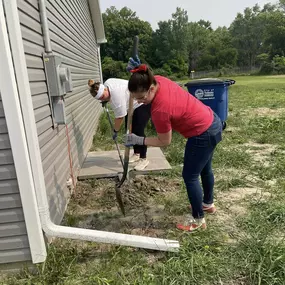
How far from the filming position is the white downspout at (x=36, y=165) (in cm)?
217

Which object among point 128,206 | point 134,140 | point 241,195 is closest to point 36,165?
point 134,140

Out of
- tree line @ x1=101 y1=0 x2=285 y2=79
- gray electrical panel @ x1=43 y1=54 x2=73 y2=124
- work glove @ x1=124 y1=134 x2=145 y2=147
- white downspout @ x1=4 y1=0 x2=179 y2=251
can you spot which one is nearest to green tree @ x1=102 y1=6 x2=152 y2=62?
tree line @ x1=101 y1=0 x2=285 y2=79

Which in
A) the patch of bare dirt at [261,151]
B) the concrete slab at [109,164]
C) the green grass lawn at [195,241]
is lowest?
the patch of bare dirt at [261,151]

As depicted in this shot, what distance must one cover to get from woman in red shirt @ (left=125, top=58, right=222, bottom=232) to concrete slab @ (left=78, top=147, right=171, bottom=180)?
161 centimetres

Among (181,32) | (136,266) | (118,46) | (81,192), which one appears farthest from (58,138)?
(181,32)

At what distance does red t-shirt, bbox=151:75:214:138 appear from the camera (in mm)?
2373

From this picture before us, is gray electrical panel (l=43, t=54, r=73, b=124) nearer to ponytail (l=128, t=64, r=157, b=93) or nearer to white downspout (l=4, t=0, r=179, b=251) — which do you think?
white downspout (l=4, t=0, r=179, b=251)

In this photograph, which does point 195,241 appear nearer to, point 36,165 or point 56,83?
point 36,165

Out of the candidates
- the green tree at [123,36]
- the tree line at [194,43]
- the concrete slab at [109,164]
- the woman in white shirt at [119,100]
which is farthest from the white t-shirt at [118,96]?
the green tree at [123,36]

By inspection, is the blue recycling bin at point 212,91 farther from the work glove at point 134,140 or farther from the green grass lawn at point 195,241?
the work glove at point 134,140

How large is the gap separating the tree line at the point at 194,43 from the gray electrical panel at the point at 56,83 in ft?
119

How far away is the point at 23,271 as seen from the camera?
8.14 feet

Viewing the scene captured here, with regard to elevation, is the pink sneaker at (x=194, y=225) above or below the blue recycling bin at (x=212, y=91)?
below

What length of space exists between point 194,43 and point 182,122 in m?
67.5
